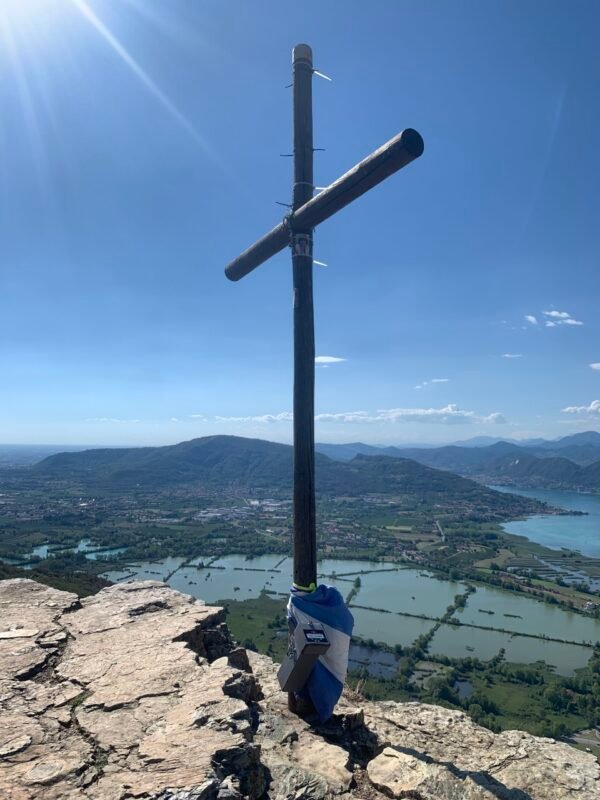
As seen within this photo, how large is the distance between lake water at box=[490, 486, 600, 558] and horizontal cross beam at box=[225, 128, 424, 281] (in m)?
85.4

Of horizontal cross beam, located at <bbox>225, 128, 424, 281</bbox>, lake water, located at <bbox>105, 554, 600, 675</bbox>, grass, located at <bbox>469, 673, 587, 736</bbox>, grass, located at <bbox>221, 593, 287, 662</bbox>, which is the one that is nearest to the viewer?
horizontal cross beam, located at <bbox>225, 128, 424, 281</bbox>

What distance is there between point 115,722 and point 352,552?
73766mm

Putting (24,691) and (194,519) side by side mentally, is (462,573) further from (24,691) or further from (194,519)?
(24,691)

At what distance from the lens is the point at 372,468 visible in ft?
591

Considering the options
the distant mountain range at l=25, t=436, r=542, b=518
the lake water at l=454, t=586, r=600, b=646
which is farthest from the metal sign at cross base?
the distant mountain range at l=25, t=436, r=542, b=518

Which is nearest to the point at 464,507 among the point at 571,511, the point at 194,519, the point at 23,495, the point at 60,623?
the point at 571,511

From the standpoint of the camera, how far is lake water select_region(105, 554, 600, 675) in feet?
126

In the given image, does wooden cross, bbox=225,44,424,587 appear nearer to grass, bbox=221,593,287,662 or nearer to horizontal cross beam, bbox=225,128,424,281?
horizontal cross beam, bbox=225,128,424,281

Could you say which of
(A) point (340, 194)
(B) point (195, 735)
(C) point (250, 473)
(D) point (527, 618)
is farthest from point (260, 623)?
(C) point (250, 473)

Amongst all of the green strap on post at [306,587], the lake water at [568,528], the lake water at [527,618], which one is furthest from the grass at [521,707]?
the lake water at [568,528]

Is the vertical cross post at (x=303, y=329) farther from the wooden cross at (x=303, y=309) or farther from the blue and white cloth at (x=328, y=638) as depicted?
the blue and white cloth at (x=328, y=638)

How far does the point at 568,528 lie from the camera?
10406 cm

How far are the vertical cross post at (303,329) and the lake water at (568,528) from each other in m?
85.0

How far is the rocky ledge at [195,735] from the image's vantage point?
9.32 ft
